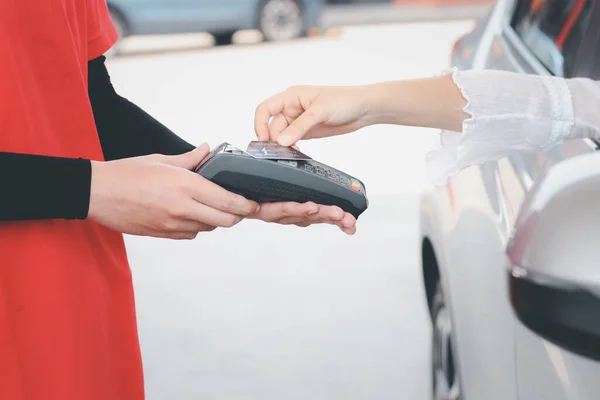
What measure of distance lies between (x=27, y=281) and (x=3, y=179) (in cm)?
17

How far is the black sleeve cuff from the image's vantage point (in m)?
1.06

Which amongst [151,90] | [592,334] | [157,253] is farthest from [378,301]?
[151,90]

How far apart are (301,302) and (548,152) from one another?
213 centimetres

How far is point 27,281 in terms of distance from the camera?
3.78ft

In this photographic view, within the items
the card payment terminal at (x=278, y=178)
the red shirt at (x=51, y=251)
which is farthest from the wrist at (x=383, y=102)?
the red shirt at (x=51, y=251)

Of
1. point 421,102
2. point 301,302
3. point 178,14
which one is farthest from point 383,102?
point 178,14

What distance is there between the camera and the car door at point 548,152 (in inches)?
46.4

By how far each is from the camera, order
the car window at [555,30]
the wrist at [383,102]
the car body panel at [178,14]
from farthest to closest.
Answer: the car body panel at [178,14] → the car window at [555,30] → the wrist at [383,102]

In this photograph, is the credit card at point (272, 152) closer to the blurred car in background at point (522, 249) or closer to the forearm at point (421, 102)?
the forearm at point (421, 102)

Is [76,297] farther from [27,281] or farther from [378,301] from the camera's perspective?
[378,301]

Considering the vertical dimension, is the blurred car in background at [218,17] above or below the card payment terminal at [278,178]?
below

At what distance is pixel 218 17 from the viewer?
1048 cm

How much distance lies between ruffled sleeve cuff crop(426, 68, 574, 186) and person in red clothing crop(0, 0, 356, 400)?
0.31 meters

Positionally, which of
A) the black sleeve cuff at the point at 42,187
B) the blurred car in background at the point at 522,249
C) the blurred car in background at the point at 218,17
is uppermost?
the black sleeve cuff at the point at 42,187
